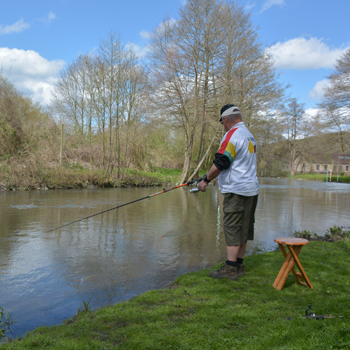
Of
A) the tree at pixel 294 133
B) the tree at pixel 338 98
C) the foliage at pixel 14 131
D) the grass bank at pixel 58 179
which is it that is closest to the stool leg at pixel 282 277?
the grass bank at pixel 58 179

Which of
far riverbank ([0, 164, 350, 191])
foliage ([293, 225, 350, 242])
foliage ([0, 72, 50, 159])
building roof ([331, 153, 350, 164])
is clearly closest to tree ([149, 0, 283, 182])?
far riverbank ([0, 164, 350, 191])

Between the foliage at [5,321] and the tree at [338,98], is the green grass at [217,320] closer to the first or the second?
the foliage at [5,321]

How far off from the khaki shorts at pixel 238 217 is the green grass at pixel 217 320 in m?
0.55

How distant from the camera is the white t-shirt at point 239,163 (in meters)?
4.38

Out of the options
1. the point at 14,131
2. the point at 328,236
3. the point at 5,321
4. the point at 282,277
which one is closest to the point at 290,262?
the point at 282,277

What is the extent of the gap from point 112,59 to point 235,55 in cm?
820

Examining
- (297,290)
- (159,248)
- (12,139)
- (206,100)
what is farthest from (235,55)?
(297,290)

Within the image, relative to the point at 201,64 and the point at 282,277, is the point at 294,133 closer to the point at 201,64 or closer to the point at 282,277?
the point at 201,64

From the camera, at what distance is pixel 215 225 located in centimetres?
912

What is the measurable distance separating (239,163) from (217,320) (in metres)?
2.08

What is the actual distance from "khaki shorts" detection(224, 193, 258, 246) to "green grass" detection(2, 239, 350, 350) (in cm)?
55

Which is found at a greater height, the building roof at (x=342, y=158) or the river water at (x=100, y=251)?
the building roof at (x=342, y=158)

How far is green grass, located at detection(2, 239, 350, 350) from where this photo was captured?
8.48 ft

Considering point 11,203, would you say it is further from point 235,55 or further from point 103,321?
point 235,55
